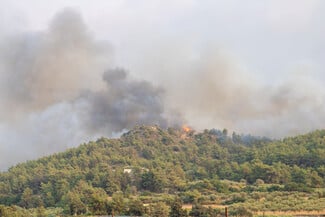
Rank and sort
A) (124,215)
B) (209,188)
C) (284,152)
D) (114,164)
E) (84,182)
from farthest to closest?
(114,164)
(284,152)
(84,182)
(209,188)
(124,215)

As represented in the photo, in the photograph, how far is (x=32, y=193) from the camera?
88.1 meters

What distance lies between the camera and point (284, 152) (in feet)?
314

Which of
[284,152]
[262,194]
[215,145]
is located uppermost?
[215,145]

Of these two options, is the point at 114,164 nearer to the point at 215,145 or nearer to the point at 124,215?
the point at 215,145

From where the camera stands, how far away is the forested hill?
77062 mm

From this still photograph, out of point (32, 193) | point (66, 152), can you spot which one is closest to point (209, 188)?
point (32, 193)

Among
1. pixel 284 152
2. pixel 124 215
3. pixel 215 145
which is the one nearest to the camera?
pixel 124 215

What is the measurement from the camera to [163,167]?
317 feet

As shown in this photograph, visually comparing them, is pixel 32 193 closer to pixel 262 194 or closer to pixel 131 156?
pixel 131 156

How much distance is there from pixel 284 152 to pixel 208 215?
59234mm

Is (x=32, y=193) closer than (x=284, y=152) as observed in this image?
Yes

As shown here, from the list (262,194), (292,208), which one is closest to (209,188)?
(262,194)

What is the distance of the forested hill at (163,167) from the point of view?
77062mm

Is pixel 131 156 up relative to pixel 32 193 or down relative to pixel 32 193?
up
